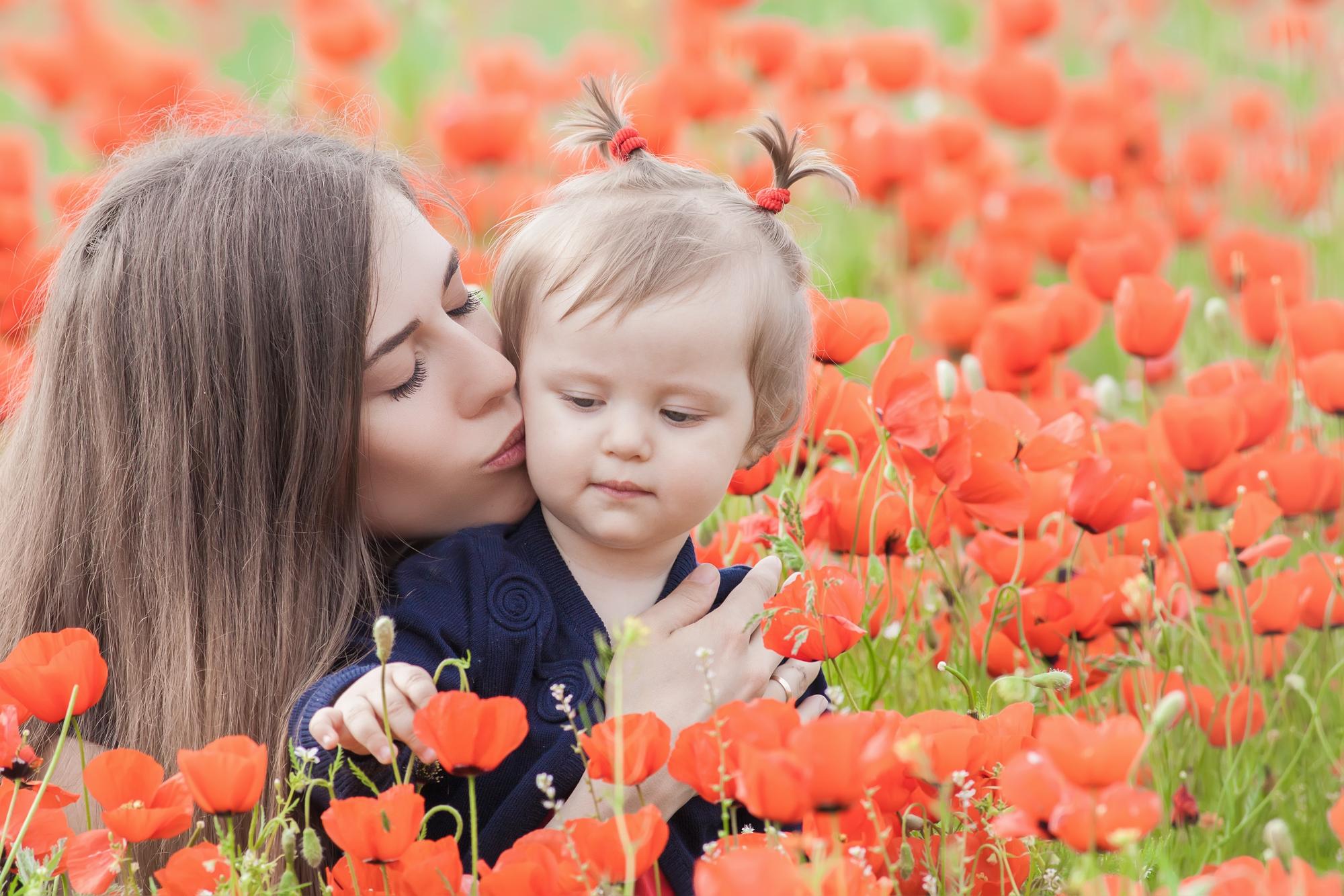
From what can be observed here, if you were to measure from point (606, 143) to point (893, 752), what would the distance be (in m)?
0.99

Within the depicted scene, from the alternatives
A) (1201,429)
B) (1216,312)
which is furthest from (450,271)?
(1216,312)

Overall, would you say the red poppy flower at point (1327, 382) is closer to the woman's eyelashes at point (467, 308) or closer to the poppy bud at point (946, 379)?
the poppy bud at point (946, 379)

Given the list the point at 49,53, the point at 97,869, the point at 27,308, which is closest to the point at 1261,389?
the point at 97,869

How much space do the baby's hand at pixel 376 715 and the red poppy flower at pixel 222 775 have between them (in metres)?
0.15

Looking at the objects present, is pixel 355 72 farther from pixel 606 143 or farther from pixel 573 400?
pixel 573 400

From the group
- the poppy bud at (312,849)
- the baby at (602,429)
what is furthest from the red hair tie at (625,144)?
the poppy bud at (312,849)

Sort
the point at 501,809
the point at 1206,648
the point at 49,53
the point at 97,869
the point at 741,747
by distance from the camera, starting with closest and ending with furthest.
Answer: the point at 741,747 < the point at 97,869 < the point at 501,809 < the point at 1206,648 < the point at 49,53

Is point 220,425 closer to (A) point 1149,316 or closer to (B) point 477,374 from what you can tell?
(B) point 477,374

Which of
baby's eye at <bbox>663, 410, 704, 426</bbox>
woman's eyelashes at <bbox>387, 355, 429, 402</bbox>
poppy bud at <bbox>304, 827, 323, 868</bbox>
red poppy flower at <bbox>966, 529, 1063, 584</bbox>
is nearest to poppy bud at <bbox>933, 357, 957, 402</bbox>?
red poppy flower at <bbox>966, 529, 1063, 584</bbox>

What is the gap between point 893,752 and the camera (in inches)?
47.5

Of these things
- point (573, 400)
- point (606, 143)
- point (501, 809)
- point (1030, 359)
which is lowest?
point (501, 809)

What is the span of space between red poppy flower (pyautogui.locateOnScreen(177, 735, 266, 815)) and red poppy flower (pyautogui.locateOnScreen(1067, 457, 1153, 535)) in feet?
3.34

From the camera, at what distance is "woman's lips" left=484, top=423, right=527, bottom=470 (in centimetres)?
176

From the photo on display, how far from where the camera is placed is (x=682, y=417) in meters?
1.67
